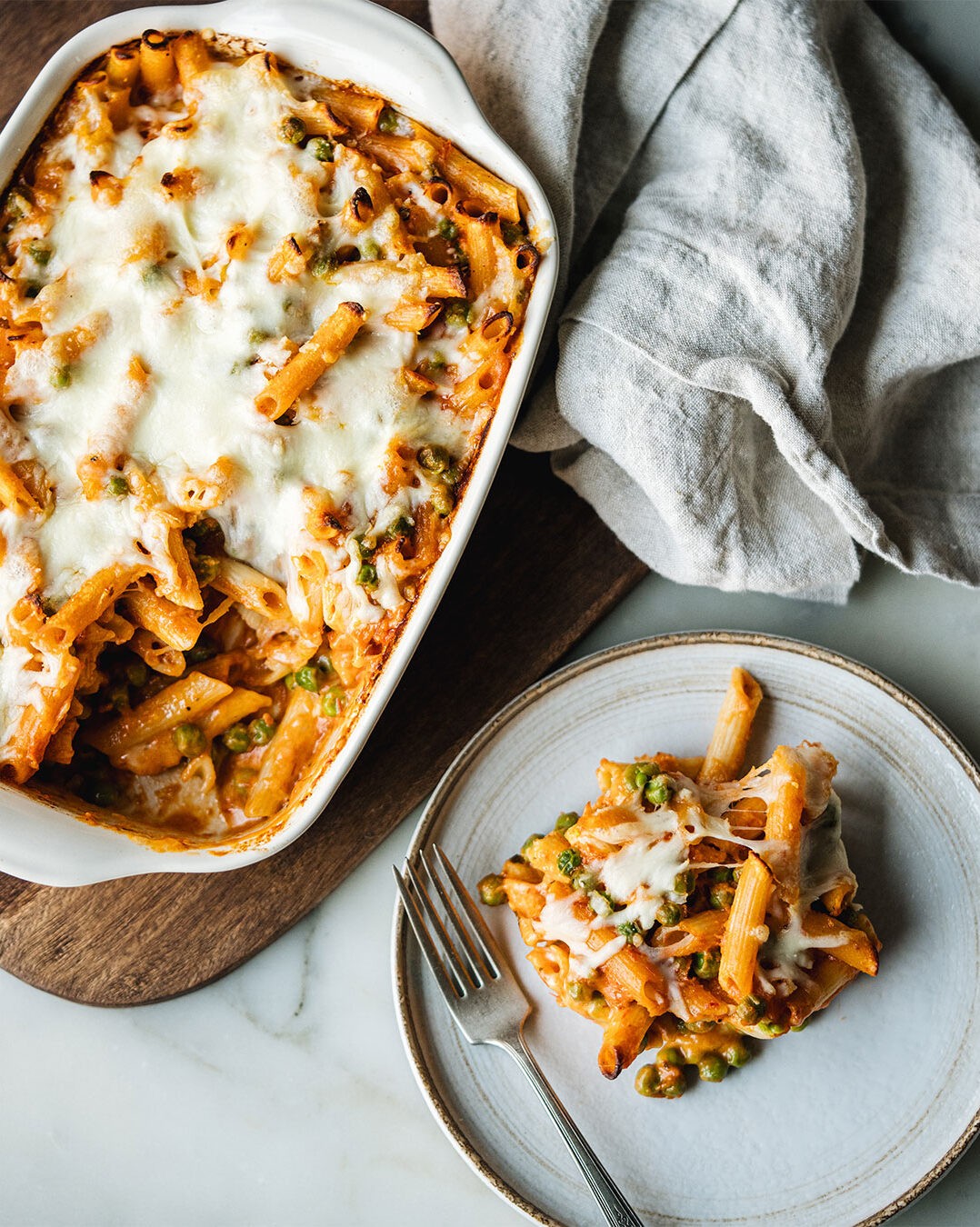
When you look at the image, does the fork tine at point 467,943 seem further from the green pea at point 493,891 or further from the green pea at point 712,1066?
the green pea at point 712,1066

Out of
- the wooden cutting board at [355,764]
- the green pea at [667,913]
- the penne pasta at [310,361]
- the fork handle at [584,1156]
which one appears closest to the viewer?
the penne pasta at [310,361]

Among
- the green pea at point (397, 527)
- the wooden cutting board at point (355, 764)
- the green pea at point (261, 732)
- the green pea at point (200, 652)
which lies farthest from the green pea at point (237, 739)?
the green pea at point (397, 527)

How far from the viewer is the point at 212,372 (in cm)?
200

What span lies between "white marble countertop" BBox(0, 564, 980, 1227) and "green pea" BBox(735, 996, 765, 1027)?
0.80 m

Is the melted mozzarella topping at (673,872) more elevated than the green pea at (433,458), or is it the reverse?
the green pea at (433,458)

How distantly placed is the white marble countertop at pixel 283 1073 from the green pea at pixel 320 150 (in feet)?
3.65

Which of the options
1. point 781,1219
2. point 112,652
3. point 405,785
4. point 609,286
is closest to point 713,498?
point 609,286

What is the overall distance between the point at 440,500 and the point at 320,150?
2.20 feet

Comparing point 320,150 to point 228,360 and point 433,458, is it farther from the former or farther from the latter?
point 433,458

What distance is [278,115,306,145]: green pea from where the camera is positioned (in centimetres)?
203

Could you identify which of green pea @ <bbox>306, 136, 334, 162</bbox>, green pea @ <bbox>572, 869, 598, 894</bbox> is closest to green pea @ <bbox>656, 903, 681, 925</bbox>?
green pea @ <bbox>572, 869, 598, 894</bbox>

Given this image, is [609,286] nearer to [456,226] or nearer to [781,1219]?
[456,226]

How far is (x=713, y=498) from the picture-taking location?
2227 mm

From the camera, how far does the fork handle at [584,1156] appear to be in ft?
7.13
